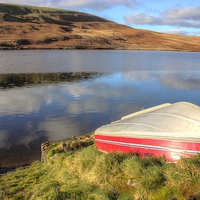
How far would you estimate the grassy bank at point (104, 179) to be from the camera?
392 cm

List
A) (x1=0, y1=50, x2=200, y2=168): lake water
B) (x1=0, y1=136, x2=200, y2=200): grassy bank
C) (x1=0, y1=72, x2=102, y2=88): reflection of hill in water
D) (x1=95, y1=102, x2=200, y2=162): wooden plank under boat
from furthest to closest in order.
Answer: (x1=0, y1=72, x2=102, y2=88): reflection of hill in water → (x1=0, y1=50, x2=200, y2=168): lake water → (x1=95, y1=102, x2=200, y2=162): wooden plank under boat → (x1=0, y1=136, x2=200, y2=200): grassy bank

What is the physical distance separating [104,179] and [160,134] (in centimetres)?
127

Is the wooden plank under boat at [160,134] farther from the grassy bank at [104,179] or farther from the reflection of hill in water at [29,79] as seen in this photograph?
the reflection of hill in water at [29,79]

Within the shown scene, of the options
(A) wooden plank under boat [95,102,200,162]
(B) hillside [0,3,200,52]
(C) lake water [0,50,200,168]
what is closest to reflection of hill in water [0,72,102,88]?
(C) lake water [0,50,200,168]

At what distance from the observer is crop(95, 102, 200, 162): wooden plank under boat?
15.7 ft

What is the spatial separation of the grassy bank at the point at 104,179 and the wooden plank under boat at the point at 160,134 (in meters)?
0.31

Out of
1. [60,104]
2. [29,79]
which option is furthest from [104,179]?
[29,79]

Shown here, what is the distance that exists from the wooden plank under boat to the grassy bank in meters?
0.31

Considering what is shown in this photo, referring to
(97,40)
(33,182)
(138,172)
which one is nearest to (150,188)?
(138,172)

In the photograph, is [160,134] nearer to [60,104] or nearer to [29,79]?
[60,104]

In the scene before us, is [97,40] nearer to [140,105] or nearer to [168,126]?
[140,105]

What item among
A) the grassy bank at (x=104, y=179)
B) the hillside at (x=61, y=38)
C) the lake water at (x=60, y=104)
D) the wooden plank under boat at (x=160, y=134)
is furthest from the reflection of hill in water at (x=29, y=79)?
the hillside at (x=61, y=38)

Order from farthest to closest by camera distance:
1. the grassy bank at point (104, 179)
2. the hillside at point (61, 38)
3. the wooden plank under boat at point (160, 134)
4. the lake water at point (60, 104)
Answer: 1. the hillside at point (61, 38)
2. the lake water at point (60, 104)
3. the wooden plank under boat at point (160, 134)
4. the grassy bank at point (104, 179)

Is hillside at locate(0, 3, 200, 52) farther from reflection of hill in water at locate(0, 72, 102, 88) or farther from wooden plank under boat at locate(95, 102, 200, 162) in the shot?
wooden plank under boat at locate(95, 102, 200, 162)
